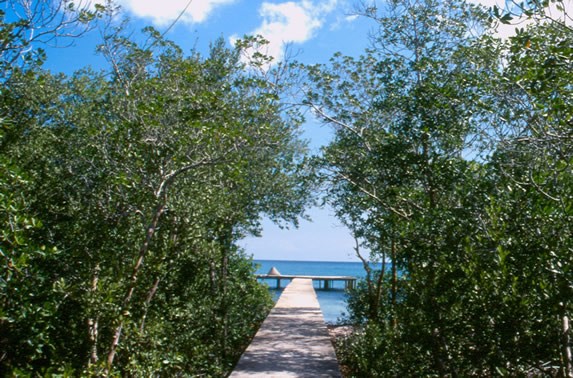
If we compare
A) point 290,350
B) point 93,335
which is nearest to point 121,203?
point 93,335

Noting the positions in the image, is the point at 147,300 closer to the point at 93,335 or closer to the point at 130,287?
the point at 130,287

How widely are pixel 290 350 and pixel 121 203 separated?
357cm

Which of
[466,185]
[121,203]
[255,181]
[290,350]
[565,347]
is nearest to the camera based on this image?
[565,347]

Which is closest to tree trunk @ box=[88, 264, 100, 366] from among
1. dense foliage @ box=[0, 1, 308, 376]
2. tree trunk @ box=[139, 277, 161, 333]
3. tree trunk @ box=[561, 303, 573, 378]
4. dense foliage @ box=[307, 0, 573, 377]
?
dense foliage @ box=[0, 1, 308, 376]

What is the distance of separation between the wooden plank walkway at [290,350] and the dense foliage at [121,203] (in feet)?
3.34

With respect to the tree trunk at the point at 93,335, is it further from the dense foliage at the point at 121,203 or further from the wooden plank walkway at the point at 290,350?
the wooden plank walkway at the point at 290,350

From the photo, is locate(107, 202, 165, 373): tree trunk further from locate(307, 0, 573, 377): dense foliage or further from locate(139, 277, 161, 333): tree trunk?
locate(307, 0, 573, 377): dense foliage

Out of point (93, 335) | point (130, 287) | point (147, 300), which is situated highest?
point (130, 287)

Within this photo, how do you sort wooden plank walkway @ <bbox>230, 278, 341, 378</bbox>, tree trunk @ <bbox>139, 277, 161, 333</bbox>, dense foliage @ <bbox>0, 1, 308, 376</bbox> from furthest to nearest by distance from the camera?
wooden plank walkway @ <bbox>230, 278, 341, 378</bbox>
tree trunk @ <bbox>139, 277, 161, 333</bbox>
dense foliage @ <bbox>0, 1, 308, 376</bbox>

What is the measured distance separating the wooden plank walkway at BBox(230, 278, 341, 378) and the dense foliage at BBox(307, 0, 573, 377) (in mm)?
773

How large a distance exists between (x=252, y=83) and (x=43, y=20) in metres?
3.27

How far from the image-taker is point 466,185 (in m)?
5.20

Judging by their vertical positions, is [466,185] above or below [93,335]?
above

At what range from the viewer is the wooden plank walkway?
6402 millimetres
